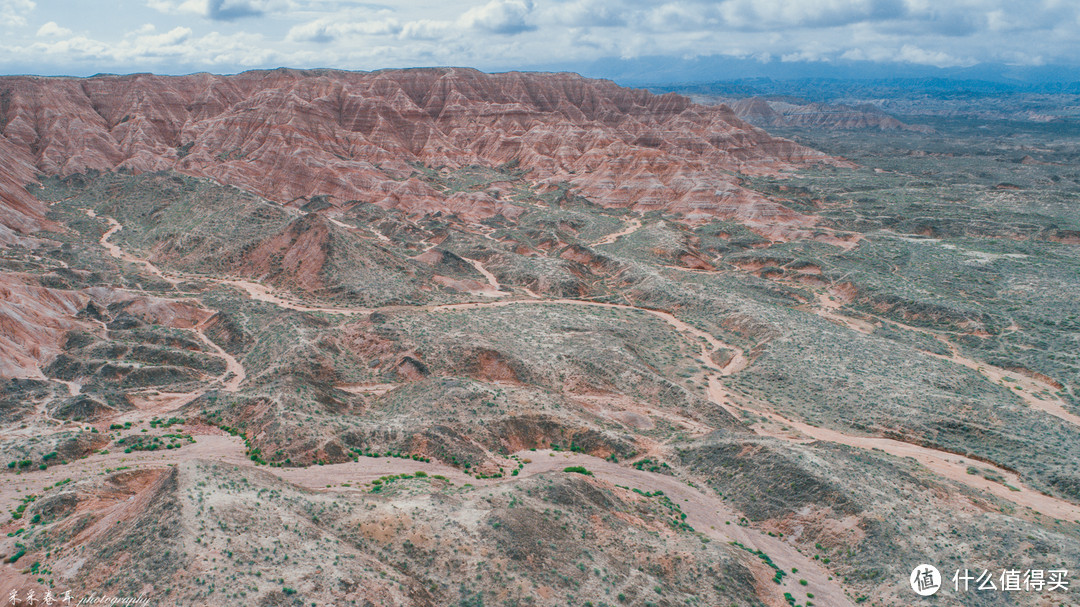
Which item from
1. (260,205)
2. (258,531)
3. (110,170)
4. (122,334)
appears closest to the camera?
(258,531)

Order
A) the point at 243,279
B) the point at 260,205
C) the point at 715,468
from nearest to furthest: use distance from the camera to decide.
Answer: the point at 715,468 → the point at 243,279 → the point at 260,205

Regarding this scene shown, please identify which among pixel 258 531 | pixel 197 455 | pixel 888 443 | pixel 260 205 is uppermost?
pixel 260 205

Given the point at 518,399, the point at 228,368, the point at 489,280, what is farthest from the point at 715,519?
the point at 489,280

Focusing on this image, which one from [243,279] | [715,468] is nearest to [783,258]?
[715,468]

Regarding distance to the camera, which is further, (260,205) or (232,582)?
(260,205)

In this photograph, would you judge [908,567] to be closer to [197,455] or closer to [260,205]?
[197,455]

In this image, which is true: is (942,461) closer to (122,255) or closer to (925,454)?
(925,454)

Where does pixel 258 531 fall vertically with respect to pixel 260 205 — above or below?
below
